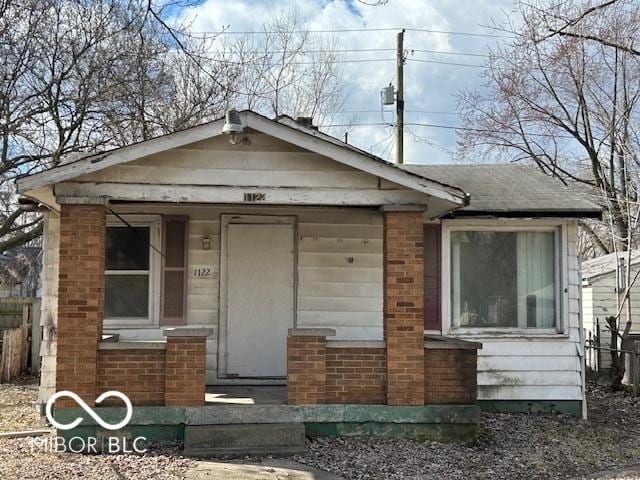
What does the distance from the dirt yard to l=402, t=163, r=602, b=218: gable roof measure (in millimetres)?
2845

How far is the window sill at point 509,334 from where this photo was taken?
359 inches

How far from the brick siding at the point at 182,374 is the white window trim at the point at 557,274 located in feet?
12.5

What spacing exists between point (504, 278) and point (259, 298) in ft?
11.7

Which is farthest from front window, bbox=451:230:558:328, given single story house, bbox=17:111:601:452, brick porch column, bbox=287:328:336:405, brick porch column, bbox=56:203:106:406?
brick porch column, bbox=56:203:106:406

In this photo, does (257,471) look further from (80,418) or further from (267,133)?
(267,133)

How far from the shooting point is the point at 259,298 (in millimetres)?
9086

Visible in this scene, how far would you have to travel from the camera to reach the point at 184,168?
714 centimetres

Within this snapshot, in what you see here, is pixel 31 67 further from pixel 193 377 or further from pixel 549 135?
pixel 549 135

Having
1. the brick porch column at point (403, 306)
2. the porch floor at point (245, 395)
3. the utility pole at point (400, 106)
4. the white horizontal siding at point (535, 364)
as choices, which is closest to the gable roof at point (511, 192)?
the white horizontal siding at point (535, 364)

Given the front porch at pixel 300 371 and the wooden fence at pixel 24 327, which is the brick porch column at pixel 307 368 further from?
the wooden fence at pixel 24 327

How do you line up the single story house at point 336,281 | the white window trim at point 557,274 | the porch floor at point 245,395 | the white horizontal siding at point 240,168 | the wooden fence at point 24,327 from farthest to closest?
1. the wooden fence at point 24,327
2. the white window trim at point 557,274
3. the single story house at point 336,281
4. the porch floor at point 245,395
5. the white horizontal siding at point 240,168

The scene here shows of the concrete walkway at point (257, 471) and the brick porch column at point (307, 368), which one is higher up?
the brick porch column at point (307, 368)

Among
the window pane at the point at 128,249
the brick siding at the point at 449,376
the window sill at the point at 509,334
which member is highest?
the window pane at the point at 128,249

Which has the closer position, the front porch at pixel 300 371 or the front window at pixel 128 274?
the front porch at pixel 300 371
